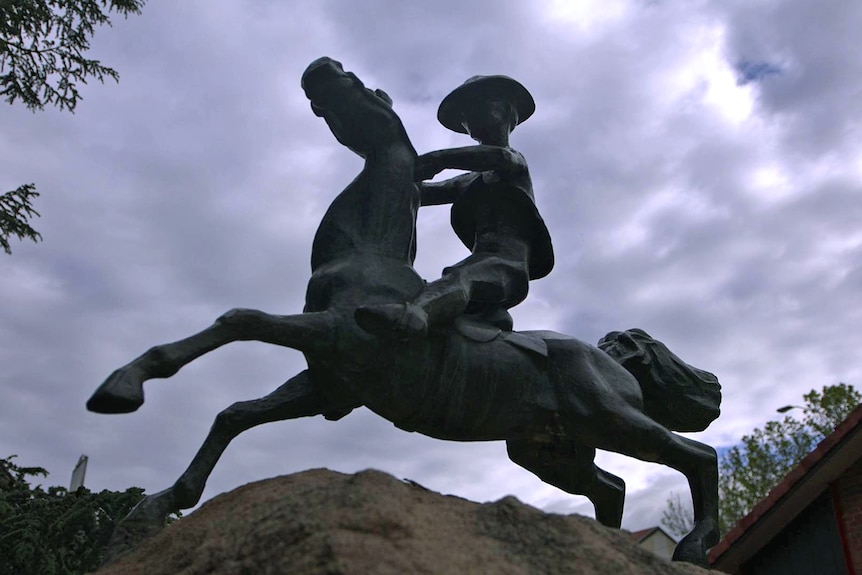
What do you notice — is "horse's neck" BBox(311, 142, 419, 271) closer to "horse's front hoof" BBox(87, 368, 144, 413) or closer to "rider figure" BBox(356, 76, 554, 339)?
"rider figure" BBox(356, 76, 554, 339)

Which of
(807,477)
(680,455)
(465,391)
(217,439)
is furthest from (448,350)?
(807,477)

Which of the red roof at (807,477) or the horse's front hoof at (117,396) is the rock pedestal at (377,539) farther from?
the red roof at (807,477)

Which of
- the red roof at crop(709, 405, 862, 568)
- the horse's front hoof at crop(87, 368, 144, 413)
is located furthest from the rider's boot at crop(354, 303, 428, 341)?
the red roof at crop(709, 405, 862, 568)

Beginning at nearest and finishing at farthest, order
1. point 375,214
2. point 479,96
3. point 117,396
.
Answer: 1. point 117,396
2. point 375,214
3. point 479,96

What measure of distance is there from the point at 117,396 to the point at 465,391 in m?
1.56

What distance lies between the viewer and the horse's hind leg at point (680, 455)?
389 centimetres

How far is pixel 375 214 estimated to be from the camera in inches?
158

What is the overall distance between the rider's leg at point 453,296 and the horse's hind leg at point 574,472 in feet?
2.64

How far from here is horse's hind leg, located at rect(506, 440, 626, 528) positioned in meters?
4.30

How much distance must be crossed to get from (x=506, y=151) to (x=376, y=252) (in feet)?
3.01

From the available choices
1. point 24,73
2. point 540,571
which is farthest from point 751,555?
point 24,73

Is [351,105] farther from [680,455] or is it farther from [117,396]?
[680,455]

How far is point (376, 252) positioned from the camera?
3.93 metres

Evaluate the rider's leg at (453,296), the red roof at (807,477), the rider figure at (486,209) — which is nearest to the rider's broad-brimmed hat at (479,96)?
the rider figure at (486,209)
